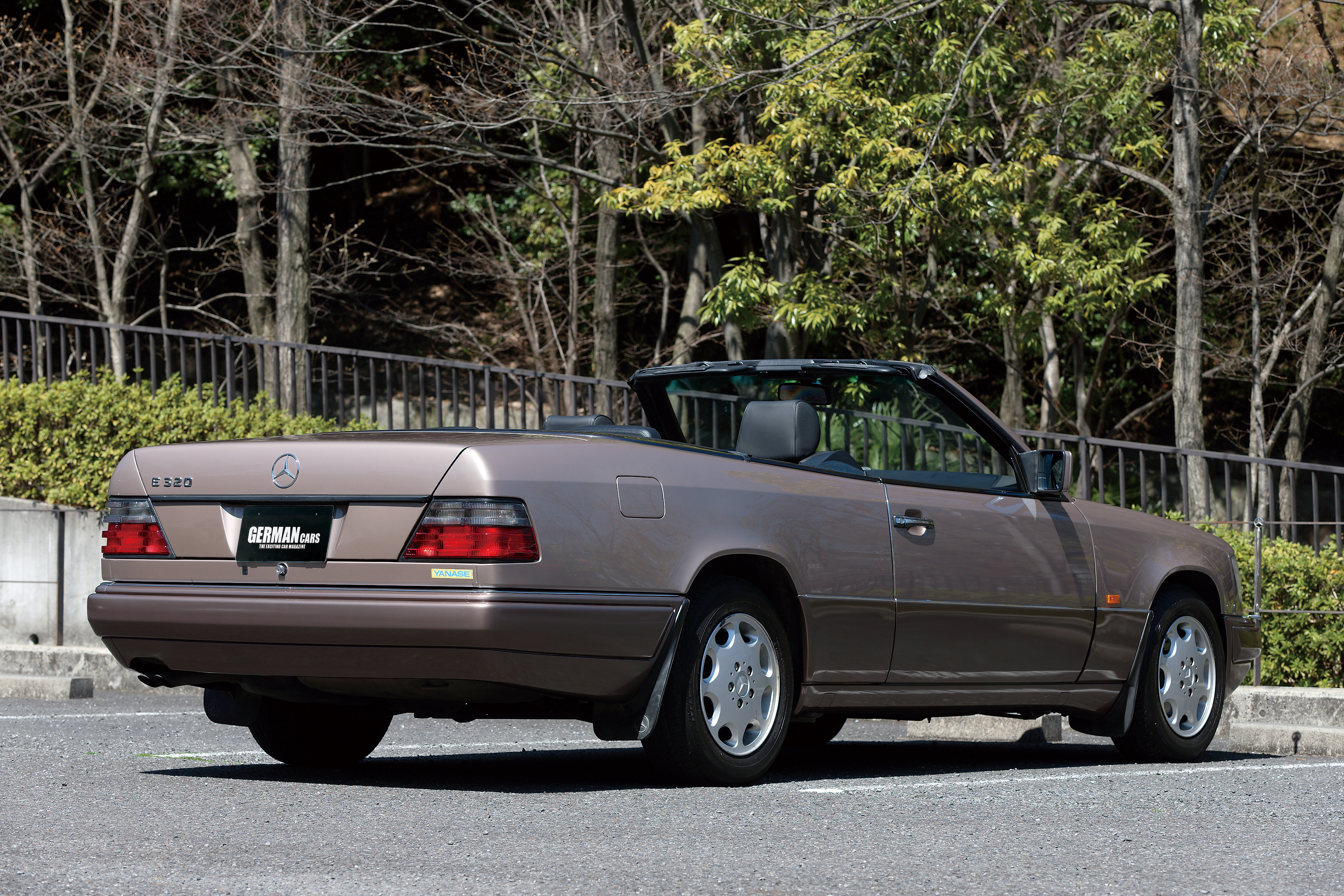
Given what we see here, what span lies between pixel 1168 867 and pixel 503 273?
17.6 metres

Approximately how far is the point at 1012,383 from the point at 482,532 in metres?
14.5

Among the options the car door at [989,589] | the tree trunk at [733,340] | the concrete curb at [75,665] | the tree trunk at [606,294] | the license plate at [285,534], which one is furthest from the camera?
the tree trunk at [606,294]

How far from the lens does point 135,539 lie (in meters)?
6.03

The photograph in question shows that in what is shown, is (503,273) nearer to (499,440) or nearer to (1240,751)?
(1240,751)

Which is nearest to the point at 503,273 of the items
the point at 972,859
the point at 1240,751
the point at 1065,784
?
the point at 1240,751

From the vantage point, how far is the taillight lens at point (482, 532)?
5359 mm

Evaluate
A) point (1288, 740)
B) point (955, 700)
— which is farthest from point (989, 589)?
point (1288, 740)

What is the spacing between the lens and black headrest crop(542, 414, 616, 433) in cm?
659

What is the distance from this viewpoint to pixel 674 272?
24.0 meters

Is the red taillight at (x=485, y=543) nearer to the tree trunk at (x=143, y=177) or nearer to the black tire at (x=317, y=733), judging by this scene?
the black tire at (x=317, y=733)

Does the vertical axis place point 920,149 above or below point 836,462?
above

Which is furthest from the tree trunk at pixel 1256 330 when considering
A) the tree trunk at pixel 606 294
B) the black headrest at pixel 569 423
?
the black headrest at pixel 569 423

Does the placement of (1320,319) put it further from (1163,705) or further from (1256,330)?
(1163,705)

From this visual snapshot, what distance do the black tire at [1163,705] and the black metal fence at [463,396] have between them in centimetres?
401
